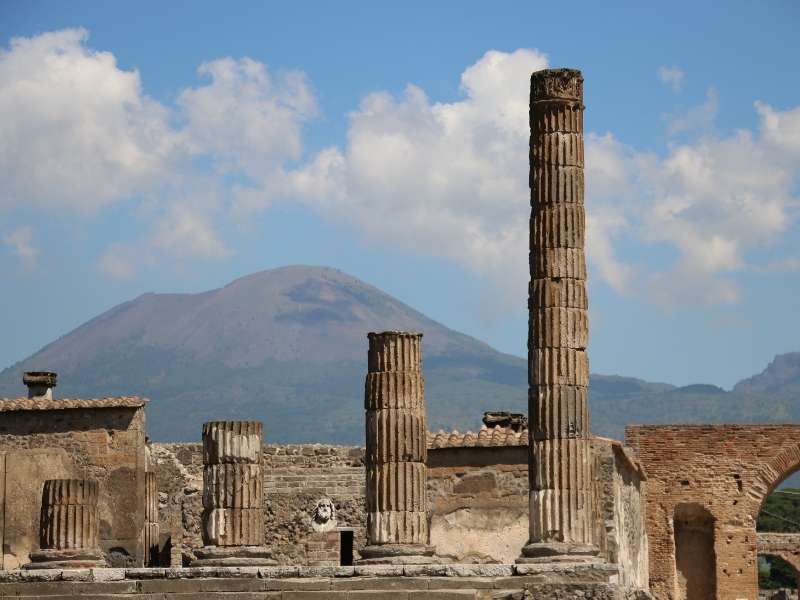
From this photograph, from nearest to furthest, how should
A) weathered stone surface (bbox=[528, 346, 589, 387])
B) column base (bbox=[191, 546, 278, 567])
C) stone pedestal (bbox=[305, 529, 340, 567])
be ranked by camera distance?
weathered stone surface (bbox=[528, 346, 589, 387]) → column base (bbox=[191, 546, 278, 567]) → stone pedestal (bbox=[305, 529, 340, 567])

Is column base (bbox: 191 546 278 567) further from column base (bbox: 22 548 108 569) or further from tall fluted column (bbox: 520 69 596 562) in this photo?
tall fluted column (bbox: 520 69 596 562)

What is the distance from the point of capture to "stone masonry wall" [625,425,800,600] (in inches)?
1382

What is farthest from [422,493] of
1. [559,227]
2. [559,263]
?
[559,227]

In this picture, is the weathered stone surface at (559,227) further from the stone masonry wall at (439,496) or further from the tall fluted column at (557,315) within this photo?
the stone masonry wall at (439,496)

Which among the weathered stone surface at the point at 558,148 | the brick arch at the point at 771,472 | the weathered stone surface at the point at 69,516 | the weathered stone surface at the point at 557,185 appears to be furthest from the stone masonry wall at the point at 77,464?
the brick arch at the point at 771,472

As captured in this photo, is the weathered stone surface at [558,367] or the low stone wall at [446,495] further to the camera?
the low stone wall at [446,495]

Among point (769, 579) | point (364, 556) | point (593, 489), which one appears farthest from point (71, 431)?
point (769, 579)

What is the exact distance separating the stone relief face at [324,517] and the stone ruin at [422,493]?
0.8 inches

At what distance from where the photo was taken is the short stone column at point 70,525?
23000 millimetres

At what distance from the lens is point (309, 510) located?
1149 inches

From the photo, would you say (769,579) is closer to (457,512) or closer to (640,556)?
(640,556)

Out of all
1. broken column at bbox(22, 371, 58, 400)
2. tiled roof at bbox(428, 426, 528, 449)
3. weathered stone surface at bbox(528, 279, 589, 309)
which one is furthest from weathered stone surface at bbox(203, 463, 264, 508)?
broken column at bbox(22, 371, 58, 400)

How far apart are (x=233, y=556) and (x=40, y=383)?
10.7 metres

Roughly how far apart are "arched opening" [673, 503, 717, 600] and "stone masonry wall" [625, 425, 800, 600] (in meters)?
0.39
